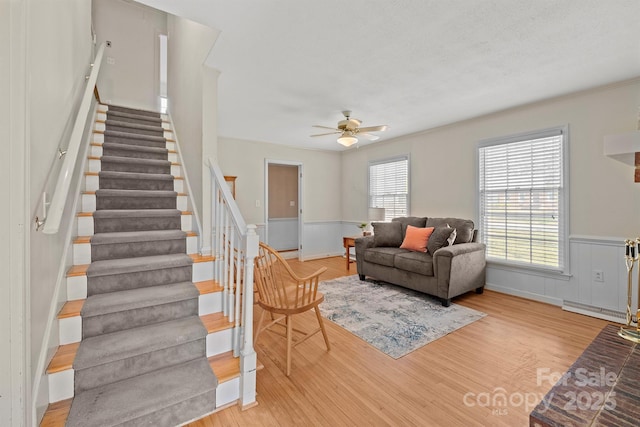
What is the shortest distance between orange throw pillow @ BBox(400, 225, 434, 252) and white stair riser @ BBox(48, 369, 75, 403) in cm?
376

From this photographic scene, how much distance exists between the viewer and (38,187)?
1.29m

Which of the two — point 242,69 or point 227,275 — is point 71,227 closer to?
point 227,275

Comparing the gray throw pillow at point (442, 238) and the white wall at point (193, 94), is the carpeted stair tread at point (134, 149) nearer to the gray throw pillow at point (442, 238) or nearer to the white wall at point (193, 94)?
the white wall at point (193, 94)

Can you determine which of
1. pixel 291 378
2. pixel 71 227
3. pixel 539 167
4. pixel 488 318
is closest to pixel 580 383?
pixel 291 378

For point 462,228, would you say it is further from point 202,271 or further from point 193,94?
point 193,94

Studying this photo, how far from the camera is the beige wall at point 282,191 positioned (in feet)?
22.1

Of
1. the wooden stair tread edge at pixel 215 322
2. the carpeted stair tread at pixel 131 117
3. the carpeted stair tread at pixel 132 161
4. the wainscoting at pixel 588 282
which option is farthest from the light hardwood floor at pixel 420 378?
the carpeted stair tread at pixel 131 117

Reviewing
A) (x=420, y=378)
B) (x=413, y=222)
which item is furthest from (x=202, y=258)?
(x=413, y=222)

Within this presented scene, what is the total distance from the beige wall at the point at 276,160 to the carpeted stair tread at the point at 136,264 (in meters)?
3.04

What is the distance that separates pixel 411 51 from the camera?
7.57 feet

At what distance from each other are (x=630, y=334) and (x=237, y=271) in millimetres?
2152

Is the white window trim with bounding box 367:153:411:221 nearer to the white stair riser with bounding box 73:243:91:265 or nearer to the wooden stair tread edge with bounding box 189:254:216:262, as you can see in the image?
the wooden stair tread edge with bounding box 189:254:216:262

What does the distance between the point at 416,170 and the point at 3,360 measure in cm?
511

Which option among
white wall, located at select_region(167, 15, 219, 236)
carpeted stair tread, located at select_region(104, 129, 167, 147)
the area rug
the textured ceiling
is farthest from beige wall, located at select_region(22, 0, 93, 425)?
the area rug
